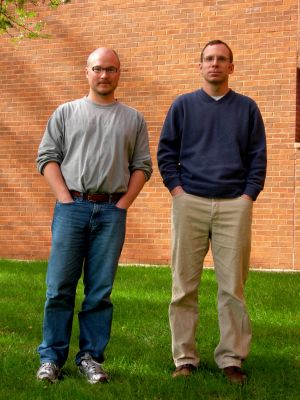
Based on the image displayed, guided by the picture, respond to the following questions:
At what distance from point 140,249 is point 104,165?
8023mm

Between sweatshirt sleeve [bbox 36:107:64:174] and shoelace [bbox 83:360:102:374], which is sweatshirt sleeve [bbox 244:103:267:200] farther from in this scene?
shoelace [bbox 83:360:102:374]

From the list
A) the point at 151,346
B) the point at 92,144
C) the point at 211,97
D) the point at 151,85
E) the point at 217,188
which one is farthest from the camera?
the point at 151,85

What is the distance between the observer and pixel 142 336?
654 centimetres

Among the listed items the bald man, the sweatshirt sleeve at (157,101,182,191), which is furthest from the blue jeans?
the sweatshirt sleeve at (157,101,182,191)

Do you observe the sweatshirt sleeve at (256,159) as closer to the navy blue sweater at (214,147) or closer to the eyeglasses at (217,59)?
the navy blue sweater at (214,147)

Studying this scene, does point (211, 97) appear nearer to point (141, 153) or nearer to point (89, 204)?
point (141, 153)

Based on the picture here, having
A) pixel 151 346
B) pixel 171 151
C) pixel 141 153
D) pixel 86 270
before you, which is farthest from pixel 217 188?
pixel 151 346

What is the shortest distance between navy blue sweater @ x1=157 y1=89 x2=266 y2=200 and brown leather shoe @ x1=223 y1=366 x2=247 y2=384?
1077mm

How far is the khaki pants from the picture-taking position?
Result: 5000 mm

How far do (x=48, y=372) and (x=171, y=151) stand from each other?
1561mm

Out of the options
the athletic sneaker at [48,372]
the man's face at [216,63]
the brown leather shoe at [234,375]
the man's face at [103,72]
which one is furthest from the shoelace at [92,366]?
the man's face at [216,63]

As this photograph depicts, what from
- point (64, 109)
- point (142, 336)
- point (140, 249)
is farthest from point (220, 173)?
point (140, 249)

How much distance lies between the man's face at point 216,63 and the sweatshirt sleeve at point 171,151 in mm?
287

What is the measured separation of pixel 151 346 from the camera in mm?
6105
